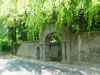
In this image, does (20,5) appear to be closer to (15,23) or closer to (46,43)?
(46,43)

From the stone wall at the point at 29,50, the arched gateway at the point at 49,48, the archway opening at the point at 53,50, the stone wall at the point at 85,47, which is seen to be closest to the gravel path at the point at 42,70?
the stone wall at the point at 85,47

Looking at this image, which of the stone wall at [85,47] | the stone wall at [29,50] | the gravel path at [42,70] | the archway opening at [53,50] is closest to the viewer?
the gravel path at [42,70]

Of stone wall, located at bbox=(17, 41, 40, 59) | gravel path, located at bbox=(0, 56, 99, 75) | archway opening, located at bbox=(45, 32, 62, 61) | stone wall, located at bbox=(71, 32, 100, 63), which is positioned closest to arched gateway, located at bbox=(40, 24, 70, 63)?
archway opening, located at bbox=(45, 32, 62, 61)

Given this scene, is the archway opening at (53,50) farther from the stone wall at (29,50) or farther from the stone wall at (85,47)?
the stone wall at (85,47)

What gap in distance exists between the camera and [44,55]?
1174cm

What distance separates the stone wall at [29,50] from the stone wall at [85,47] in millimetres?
5499

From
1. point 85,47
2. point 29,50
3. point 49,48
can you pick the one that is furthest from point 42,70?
point 29,50

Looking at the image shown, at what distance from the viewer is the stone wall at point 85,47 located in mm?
7755

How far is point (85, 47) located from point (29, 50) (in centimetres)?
830

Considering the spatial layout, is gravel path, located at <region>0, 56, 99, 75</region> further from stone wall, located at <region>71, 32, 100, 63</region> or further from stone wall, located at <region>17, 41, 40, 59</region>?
stone wall, located at <region>17, 41, 40, 59</region>

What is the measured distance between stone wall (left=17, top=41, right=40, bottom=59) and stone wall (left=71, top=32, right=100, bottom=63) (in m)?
5.50

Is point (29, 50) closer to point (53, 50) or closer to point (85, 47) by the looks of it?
point (53, 50)

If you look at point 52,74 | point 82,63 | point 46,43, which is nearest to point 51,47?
point 46,43

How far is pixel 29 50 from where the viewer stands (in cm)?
1478
